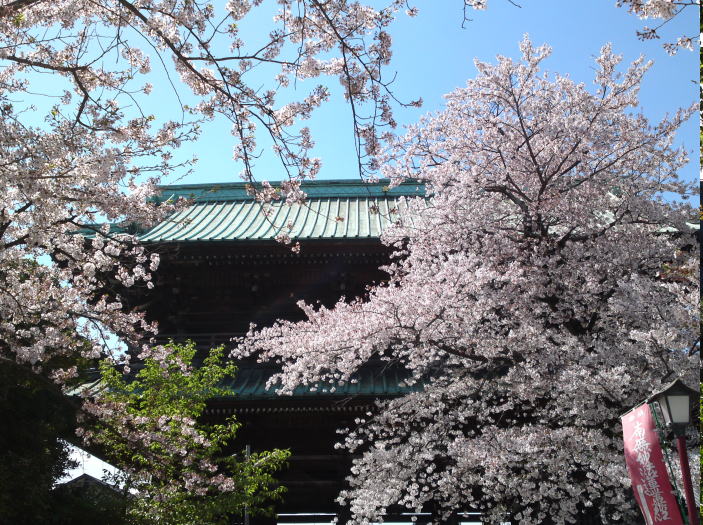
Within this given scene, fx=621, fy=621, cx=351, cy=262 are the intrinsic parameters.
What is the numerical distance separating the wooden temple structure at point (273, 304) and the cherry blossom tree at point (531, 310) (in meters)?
0.56

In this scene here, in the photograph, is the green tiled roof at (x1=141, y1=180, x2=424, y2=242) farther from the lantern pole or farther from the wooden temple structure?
the lantern pole

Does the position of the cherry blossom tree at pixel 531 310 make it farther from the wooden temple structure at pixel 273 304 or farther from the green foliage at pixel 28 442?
the green foliage at pixel 28 442

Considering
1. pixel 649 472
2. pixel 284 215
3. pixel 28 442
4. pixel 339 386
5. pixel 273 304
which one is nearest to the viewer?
pixel 649 472

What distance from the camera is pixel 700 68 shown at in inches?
206

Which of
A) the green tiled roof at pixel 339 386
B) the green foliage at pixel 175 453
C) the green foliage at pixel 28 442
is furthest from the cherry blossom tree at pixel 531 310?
the green foliage at pixel 28 442

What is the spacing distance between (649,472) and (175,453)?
508 cm

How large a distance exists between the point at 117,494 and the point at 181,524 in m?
0.86

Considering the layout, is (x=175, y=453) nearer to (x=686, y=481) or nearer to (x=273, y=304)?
(x=273, y=304)

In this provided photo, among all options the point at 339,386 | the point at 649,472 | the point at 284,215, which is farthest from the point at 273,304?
the point at 649,472

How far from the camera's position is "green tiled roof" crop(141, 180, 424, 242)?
35.8 feet

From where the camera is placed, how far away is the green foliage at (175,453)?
7.29 metres

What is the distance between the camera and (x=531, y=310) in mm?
7785

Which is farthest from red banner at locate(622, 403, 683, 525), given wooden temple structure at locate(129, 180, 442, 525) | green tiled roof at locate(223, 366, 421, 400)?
wooden temple structure at locate(129, 180, 442, 525)

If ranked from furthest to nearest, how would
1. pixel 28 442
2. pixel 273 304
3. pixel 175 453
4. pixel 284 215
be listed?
pixel 284 215 < pixel 273 304 < pixel 175 453 < pixel 28 442
